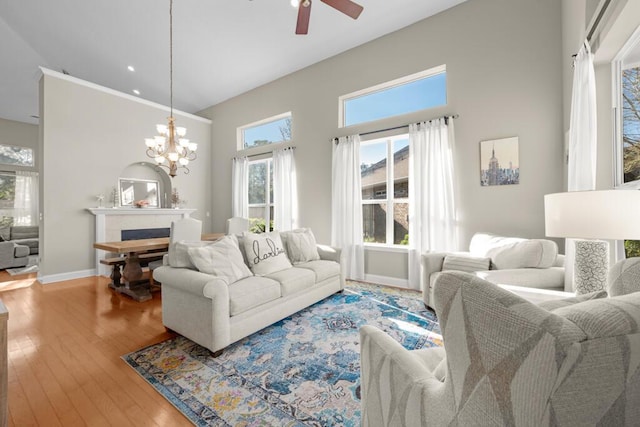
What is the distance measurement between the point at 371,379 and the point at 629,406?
0.75 metres

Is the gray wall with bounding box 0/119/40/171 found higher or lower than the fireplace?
higher

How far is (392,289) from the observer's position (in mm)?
3912

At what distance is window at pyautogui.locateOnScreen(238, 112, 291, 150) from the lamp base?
4.69 m

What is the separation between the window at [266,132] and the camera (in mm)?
5582

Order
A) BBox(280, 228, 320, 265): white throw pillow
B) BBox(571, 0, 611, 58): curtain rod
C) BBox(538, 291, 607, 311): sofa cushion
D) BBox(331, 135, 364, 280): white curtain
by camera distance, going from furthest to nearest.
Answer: BBox(331, 135, 364, 280): white curtain, BBox(280, 228, 320, 265): white throw pillow, BBox(571, 0, 611, 58): curtain rod, BBox(538, 291, 607, 311): sofa cushion

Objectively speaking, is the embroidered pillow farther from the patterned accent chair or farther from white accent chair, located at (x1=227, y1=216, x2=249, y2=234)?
the patterned accent chair

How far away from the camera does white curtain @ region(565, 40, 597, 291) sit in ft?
6.62

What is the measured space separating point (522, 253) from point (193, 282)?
9.58 feet

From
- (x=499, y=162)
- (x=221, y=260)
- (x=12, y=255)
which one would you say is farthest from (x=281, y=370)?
(x=12, y=255)

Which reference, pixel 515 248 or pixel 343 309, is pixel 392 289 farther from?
pixel 515 248

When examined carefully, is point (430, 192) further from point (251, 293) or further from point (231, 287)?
point (231, 287)

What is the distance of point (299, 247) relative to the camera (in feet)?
11.7

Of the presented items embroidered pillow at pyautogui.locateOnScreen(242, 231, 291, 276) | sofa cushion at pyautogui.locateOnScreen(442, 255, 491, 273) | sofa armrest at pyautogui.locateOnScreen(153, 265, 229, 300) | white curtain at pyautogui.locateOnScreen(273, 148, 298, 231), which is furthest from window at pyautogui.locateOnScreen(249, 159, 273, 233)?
sofa cushion at pyautogui.locateOnScreen(442, 255, 491, 273)

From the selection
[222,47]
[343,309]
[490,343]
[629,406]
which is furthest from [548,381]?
[222,47]
